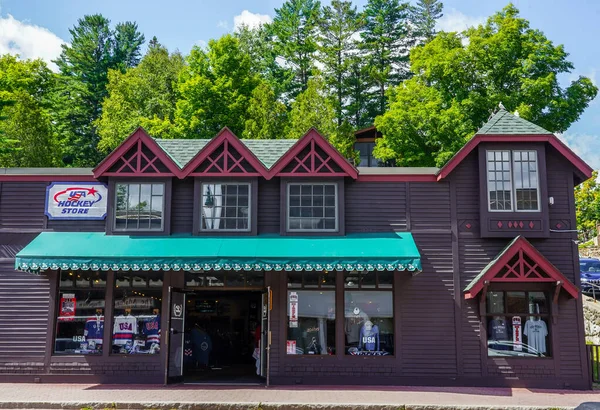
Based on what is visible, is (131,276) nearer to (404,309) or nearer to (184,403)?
(184,403)

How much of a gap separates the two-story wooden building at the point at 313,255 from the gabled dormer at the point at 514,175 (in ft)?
0.12

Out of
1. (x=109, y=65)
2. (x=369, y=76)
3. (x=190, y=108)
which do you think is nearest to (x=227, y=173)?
(x=190, y=108)

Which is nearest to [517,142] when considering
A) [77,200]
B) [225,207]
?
[225,207]

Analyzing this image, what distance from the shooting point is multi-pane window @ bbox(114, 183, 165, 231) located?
15891 millimetres

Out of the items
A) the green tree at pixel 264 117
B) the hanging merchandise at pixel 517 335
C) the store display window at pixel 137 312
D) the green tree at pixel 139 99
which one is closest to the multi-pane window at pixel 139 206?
the store display window at pixel 137 312

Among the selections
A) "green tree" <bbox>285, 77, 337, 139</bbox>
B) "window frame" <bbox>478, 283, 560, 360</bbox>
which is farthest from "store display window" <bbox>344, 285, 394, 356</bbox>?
"green tree" <bbox>285, 77, 337, 139</bbox>

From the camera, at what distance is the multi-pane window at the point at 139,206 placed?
15891mm

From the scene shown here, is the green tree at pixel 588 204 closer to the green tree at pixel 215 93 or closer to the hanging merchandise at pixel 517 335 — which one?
the green tree at pixel 215 93

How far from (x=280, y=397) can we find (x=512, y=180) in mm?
8370

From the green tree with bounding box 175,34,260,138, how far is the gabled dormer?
2077 centimetres

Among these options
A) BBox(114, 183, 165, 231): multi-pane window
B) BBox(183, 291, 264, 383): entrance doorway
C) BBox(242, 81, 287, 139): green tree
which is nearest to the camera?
BBox(114, 183, 165, 231): multi-pane window

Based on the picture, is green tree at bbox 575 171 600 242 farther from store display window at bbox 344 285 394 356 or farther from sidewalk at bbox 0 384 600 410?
store display window at bbox 344 285 394 356

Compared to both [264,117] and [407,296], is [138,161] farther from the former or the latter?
[264,117]

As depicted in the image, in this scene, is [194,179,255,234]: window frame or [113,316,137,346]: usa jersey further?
[194,179,255,234]: window frame
